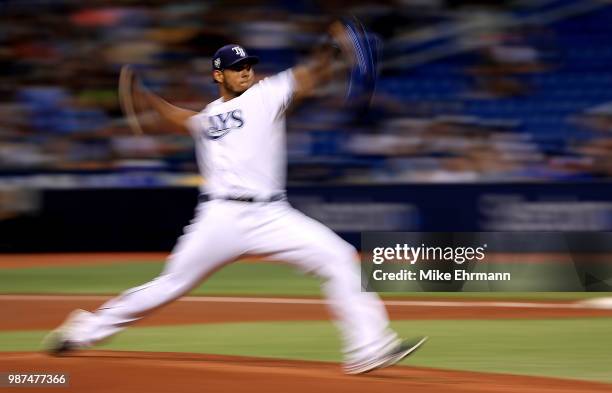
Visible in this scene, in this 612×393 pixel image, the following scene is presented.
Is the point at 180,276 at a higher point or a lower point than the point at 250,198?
lower

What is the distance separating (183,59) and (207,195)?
11487mm

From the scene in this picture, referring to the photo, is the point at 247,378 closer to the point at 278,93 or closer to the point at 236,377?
the point at 236,377

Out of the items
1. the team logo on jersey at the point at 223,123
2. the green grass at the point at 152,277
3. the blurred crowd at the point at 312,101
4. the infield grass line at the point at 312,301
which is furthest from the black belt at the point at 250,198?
the blurred crowd at the point at 312,101

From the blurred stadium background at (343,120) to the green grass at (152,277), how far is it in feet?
5.04

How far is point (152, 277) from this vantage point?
13.8 m

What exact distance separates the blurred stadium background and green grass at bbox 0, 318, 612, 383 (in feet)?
20.5

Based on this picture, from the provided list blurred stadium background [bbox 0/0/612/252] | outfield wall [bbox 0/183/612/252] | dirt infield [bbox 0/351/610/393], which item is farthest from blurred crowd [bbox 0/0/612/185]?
dirt infield [bbox 0/351/610/393]

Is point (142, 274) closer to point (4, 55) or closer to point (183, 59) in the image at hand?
point (183, 59)

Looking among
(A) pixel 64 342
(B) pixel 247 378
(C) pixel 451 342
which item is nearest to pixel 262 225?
(B) pixel 247 378

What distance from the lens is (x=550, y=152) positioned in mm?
16719

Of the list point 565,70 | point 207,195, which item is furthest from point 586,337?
point 565,70

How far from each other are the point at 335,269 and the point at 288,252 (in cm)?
26

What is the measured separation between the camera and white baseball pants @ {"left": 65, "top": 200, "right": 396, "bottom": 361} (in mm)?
6145

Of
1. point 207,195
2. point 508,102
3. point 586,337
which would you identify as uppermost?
point 508,102
